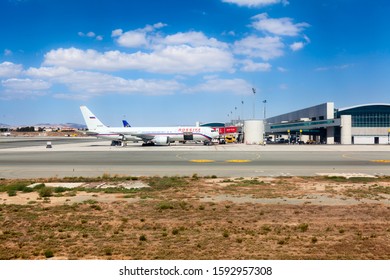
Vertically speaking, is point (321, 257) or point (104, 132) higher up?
point (104, 132)

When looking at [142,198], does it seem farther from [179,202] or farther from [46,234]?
[46,234]

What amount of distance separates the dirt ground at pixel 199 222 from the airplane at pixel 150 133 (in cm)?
5904

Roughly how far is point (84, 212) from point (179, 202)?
16.1ft

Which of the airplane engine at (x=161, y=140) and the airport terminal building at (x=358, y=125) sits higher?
the airport terminal building at (x=358, y=125)

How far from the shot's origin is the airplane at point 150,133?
8188 cm

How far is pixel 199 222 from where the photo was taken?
13.9m

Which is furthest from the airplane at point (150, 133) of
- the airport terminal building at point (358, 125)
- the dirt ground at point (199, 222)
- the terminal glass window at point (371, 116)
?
the dirt ground at point (199, 222)

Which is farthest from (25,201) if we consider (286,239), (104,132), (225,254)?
(104,132)

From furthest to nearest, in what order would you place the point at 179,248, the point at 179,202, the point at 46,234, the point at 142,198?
the point at 142,198
the point at 179,202
the point at 46,234
the point at 179,248

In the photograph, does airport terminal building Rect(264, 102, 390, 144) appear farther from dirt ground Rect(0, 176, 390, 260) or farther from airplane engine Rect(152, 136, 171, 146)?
dirt ground Rect(0, 176, 390, 260)

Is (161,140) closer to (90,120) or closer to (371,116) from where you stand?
(90,120)

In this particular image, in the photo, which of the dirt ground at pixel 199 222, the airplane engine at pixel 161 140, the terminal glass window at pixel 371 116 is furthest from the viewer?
the terminal glass window at pixel 371 116

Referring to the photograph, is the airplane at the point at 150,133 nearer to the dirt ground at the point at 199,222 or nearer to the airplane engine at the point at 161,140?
the airplane engine at the point at 161,140

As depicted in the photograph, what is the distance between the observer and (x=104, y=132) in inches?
3342
